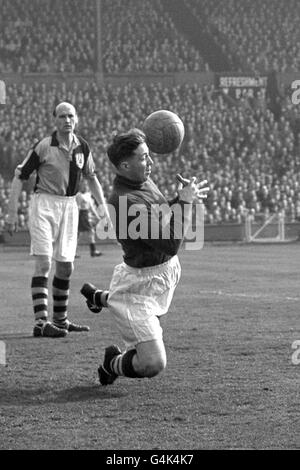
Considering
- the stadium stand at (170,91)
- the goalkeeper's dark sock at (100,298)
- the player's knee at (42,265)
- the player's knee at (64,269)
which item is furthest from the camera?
the stadium stand at (170,91)

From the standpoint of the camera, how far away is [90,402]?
19.9ft

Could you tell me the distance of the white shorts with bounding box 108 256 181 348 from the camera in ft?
20.9

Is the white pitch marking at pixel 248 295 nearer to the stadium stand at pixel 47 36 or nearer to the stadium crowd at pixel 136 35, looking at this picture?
the stadium crowd at pixel 136 35

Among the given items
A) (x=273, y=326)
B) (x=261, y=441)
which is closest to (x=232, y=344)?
(x=273, y=326)

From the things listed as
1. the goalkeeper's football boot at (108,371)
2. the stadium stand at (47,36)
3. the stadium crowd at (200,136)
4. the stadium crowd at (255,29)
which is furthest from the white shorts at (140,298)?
the stadium crowd at (255,29)

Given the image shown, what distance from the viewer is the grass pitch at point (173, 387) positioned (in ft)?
16.9

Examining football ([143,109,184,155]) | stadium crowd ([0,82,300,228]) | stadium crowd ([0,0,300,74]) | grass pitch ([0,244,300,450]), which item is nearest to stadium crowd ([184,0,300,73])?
stadium crowd ([0,0,300,74])

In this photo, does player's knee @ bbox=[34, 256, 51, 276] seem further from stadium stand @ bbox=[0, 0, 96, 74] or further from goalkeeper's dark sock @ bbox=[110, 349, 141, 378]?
stadium stand @ bbox=[0, 0, 96, 74]

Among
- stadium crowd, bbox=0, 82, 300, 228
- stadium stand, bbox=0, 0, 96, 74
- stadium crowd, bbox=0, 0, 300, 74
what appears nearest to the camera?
stadium crowd, bbox=0, 82, 300, 228

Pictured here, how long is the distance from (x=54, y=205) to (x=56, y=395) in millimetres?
3262

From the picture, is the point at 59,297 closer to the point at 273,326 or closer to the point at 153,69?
the point at 273,326

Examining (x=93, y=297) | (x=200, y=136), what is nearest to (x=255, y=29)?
(x=200, y=136)

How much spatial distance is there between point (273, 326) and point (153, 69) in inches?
1299

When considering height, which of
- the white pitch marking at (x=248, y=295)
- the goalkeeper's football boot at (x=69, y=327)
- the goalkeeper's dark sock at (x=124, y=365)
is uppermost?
the goalkeeper's dark sock at (x=124, y=365)
